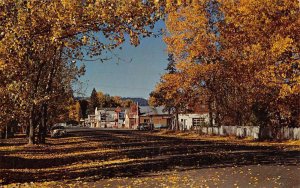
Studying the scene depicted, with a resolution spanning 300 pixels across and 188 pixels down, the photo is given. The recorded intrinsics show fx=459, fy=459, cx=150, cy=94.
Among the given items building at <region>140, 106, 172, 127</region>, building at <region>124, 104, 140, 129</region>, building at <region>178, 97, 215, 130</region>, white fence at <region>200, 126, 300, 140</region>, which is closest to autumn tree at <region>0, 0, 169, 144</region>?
white fence at <region>200, 126, 300, 140</region>

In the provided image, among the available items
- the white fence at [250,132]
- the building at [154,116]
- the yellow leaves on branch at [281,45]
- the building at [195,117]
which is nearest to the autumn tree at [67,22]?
the yellow leaves on branch at [281,45]

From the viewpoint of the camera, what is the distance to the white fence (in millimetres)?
38322

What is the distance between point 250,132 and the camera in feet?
155

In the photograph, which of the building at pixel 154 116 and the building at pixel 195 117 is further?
the building at pixel 154 116

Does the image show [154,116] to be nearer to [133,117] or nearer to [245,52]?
[133,117]

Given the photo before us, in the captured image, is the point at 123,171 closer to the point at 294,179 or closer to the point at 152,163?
the point at 152,163

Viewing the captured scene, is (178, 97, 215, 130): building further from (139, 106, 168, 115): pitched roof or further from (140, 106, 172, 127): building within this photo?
(139, 106, 168, 115): pitched roof

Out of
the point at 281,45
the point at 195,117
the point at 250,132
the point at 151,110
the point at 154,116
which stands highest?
the point at 151,110

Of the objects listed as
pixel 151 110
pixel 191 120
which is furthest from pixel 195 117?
pixel 151 110

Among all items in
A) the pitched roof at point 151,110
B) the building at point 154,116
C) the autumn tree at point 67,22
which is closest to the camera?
the autumn tree at point 67,22

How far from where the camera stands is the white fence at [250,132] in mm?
38322

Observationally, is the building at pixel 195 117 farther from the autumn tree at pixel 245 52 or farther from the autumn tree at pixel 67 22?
the autumn tree at pixel 67 22

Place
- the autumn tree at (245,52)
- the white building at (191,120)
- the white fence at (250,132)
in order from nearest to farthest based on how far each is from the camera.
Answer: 1. the autumn tree at (245,52)
2. the white fence at (250,132)
3. the white building at (191,120)

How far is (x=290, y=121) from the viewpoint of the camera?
133 feet
